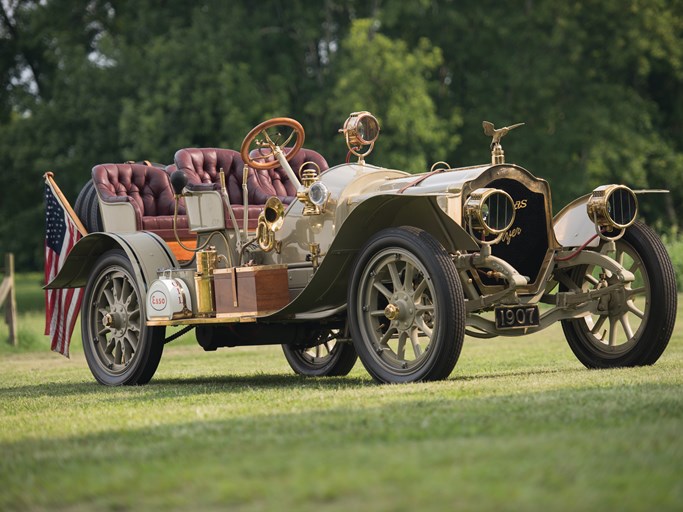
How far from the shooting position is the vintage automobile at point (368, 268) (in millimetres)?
7977

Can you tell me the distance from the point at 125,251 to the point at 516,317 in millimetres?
3257

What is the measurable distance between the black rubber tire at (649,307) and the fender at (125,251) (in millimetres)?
3049

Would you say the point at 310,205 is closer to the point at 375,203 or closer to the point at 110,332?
the point at 375,203

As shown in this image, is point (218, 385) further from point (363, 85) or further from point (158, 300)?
point (363, 85)

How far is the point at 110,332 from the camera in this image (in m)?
10.1

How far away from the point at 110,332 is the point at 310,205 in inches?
89.6

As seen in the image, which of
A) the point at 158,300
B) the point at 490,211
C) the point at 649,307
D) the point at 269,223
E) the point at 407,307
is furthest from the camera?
the point at 158,300

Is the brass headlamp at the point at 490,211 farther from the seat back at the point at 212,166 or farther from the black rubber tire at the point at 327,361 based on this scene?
the seat back at the point at 212,166

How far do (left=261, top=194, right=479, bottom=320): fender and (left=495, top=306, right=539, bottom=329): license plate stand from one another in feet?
1.51

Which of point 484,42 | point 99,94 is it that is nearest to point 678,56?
point 484,42

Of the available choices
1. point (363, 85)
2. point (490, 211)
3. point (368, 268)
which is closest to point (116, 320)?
point (368, 268)

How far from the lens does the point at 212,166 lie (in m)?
10.8

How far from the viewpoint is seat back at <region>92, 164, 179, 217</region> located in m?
10.9

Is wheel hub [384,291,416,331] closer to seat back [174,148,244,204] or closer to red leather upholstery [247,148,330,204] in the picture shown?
red leather upholstery [247,148,330,204]
